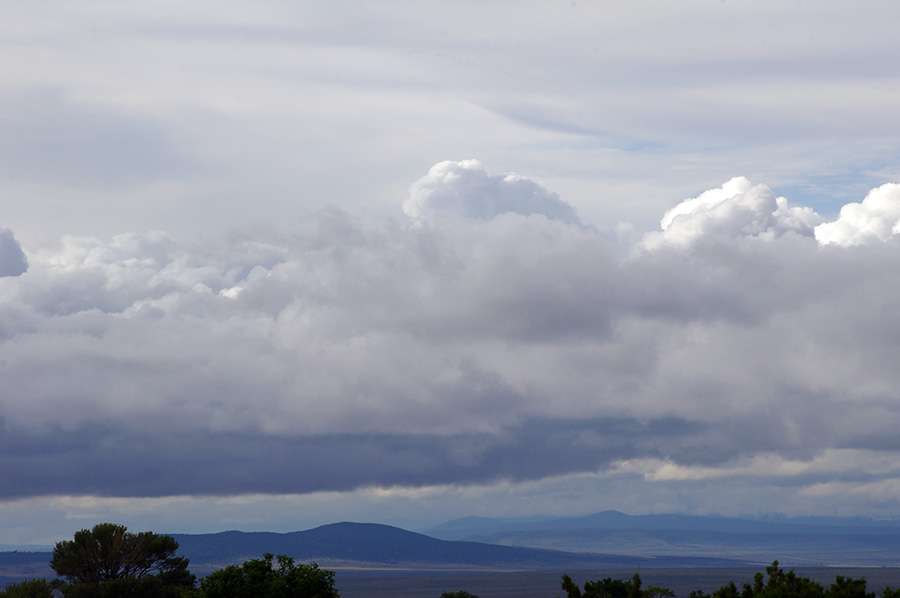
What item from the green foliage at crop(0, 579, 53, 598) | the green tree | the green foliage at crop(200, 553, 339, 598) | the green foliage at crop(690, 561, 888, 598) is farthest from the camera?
the green tree

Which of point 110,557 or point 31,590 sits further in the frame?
point 110,557

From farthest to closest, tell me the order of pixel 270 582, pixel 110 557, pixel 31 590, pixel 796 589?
pixel 110 557
pixel 31 590
pixel 270 582
pixel 796 589

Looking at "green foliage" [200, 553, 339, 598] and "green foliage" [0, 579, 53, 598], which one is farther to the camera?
"green foliage" [0, 579, 53, 598]

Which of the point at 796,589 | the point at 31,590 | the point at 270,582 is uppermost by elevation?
the point at 796,589

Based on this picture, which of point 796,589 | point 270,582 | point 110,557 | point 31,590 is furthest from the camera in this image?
point 110,557

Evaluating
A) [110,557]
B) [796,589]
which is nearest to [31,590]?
[110,557]

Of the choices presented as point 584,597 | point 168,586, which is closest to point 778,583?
point 584,597

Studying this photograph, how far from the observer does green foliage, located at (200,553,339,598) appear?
84062mm

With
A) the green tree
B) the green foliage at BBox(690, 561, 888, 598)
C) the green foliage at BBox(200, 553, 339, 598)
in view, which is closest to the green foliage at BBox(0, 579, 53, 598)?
the green tree

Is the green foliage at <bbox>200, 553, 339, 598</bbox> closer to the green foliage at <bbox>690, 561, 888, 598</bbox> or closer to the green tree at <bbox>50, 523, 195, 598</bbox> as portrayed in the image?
the green foliage at <bbox>690, 561, 888, 598</bbox>

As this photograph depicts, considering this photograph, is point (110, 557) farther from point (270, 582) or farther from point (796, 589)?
point (796, 589)

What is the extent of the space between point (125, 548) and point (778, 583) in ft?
327

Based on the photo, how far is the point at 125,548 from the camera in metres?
141

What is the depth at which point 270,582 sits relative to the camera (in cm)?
8512
